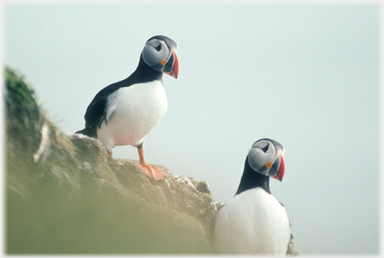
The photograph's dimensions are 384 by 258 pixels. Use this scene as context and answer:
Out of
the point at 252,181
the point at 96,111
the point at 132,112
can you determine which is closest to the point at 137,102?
the point at 132,112

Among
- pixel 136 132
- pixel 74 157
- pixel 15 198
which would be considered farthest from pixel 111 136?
pixel 15 198

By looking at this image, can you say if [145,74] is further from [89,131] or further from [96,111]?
[89,131]

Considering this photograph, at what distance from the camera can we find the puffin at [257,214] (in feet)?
11.5

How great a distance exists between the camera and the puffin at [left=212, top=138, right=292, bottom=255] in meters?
3.51

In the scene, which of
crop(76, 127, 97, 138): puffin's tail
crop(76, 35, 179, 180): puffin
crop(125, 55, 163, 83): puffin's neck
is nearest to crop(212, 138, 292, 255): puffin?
crop(76, 35, 179, 180): puffin

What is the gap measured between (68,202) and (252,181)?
1647mm

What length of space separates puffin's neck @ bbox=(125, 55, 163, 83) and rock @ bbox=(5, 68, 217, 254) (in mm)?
820

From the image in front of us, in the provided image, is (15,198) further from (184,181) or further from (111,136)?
(184,181)

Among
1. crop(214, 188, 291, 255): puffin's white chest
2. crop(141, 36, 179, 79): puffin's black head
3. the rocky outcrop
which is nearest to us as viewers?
the rocky outcrop

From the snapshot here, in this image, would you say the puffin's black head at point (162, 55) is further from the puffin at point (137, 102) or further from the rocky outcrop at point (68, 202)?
the rocky outcrop at point (68, 202)

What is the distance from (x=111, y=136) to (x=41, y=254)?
1.55 metres

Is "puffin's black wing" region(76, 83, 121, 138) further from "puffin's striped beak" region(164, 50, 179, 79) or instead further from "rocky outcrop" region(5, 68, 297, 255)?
"rocky outcrop" region(5, 68, 297, 255)

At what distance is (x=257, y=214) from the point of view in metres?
3.56

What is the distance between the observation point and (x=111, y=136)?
3881mm
